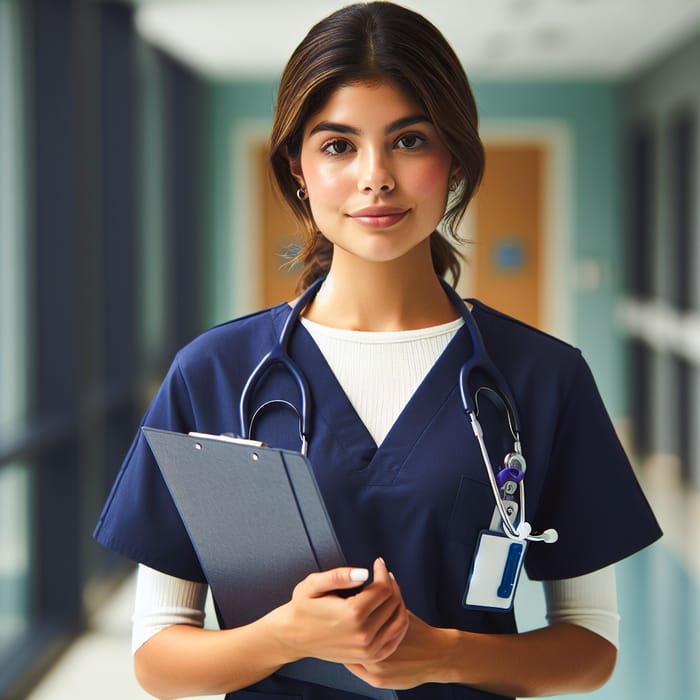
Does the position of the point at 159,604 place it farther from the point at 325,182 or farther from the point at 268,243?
the point at 268,243

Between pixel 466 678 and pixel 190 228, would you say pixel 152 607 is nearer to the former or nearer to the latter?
pixel 466 678

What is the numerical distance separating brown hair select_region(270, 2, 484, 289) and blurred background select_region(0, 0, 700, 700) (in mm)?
207

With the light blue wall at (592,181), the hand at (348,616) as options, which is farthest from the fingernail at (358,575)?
the light blue wall at (592,181)

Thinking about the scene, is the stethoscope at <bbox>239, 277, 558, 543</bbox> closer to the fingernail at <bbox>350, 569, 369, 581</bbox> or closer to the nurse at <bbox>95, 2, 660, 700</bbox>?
the nurse at <bbox>95, 2, 660, 700</bbox>

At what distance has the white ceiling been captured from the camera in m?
5.07

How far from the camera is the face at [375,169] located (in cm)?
95

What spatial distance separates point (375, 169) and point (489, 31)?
5.13m

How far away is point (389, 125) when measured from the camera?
3.12ft

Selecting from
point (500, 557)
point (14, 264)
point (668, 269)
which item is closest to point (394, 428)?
point (500, 557)

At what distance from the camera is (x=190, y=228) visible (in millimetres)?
6895

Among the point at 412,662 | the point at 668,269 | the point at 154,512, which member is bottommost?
the point at 412,662

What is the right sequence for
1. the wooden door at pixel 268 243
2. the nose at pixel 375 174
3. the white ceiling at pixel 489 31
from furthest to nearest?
the wooden door at pixel 268 243, the white ceiling at pixel 489 31, the nose at pixel 375 174

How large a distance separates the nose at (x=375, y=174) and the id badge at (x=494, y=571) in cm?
30

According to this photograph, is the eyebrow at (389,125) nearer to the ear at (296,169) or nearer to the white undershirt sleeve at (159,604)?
the ear at (296,169)
